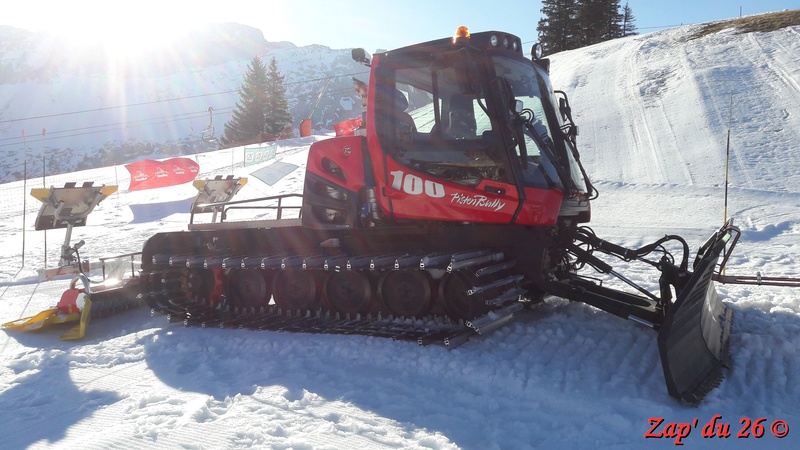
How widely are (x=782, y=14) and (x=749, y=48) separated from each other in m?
7.54

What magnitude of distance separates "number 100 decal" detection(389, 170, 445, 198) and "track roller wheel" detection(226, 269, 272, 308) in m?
2.25

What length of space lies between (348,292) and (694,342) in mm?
3337

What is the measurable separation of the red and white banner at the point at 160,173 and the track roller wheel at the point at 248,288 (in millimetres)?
16419

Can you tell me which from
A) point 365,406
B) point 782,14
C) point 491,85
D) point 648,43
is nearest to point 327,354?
point 365,406

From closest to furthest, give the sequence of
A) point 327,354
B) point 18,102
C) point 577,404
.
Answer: point 577,404
point 327,354
point 18,102

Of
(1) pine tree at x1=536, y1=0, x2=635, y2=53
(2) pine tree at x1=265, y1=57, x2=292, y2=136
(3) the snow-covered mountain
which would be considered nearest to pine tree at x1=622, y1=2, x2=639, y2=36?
(1) pine tree at x1=536, y1=0, x2=635, y2=53

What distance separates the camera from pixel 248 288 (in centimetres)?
696

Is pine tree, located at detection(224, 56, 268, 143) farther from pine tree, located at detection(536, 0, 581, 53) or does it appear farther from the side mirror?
the side mirror

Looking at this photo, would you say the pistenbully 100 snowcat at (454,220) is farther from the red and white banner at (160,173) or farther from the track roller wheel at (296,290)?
the red and white banner at (160,173)

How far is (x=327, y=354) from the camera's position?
17.1ft

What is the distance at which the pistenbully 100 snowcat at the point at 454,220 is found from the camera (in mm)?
5027

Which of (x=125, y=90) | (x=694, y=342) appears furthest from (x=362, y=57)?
(x=125, y=90)

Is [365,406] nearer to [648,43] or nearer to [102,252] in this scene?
[102,252]

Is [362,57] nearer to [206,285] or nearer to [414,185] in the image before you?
[414,185]
